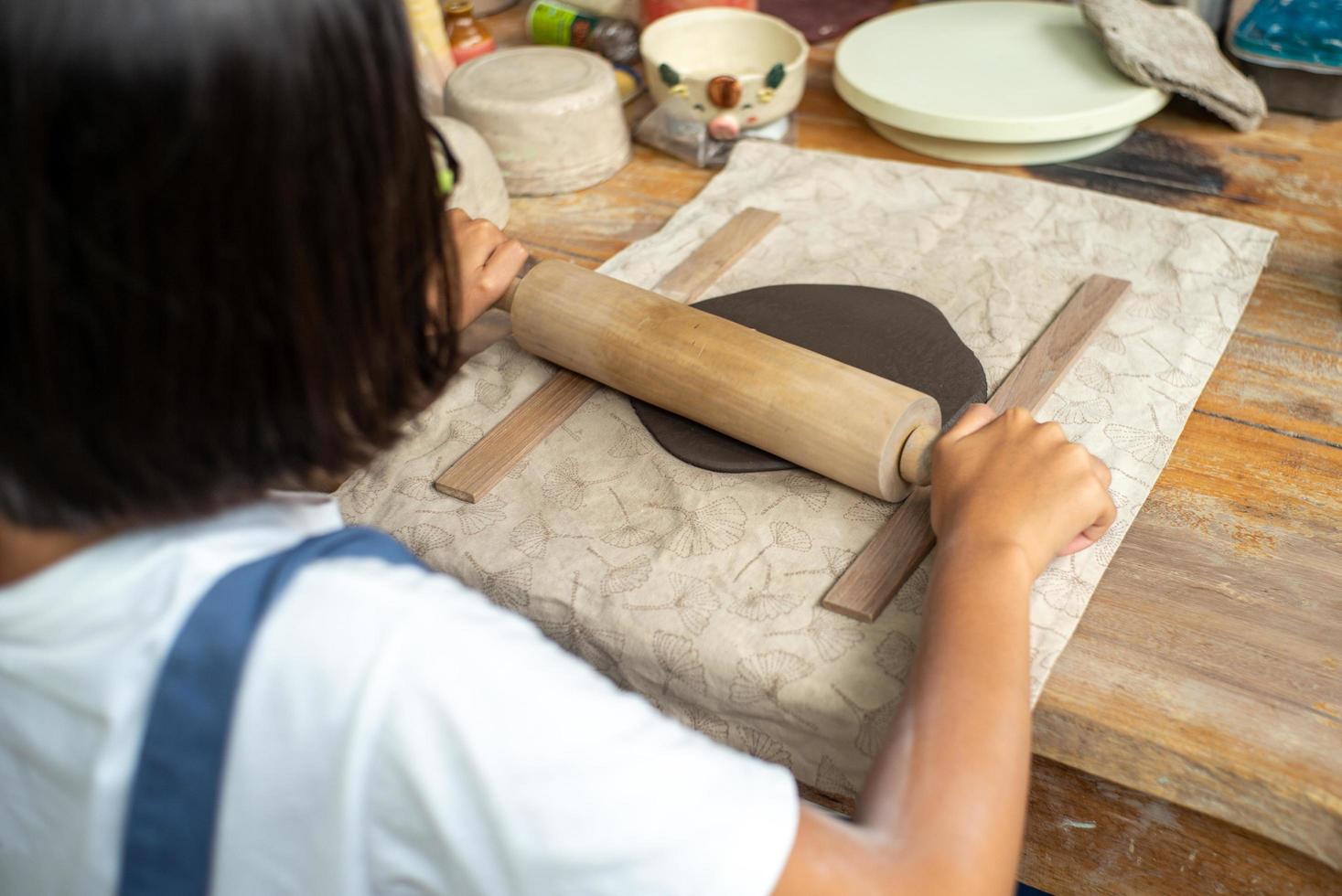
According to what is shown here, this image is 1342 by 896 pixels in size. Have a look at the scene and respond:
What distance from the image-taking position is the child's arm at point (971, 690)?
55cm

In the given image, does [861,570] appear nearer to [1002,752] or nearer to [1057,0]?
[1002,752]

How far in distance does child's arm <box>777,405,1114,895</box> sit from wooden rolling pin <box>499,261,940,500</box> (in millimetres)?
44

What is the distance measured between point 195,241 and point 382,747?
0.23 meters

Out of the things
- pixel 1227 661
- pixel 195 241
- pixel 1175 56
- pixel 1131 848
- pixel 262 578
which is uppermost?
pixel 195 241

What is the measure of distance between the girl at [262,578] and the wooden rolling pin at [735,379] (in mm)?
314

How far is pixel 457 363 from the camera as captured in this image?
2.00 feet

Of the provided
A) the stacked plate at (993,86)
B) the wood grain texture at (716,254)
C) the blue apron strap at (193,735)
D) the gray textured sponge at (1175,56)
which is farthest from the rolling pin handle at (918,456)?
the gray textured sponge at (1175,56)

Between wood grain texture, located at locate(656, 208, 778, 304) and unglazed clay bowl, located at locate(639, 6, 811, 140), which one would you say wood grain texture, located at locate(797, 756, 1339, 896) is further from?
unglazed clay bowl, located at locate(639, 6, 811, 140)

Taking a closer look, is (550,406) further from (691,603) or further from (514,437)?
(691,603)

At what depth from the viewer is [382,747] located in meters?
0.47

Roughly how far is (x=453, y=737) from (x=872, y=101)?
3.48 ft

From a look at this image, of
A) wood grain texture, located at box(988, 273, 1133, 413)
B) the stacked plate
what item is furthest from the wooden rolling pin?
the stacked plate

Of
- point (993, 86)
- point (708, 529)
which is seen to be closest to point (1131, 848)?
point (708, 529)

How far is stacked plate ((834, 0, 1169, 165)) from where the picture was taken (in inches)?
48.9
